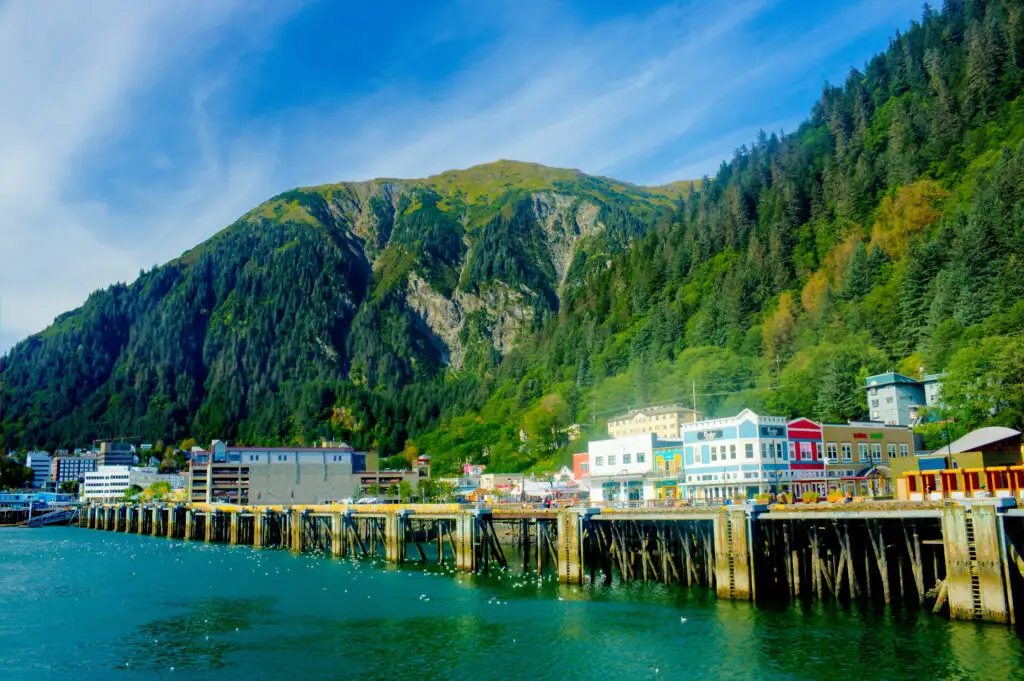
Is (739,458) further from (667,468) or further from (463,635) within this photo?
(463,635)

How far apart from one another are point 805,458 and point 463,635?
45629mm

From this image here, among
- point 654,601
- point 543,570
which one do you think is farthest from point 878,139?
point 654,601

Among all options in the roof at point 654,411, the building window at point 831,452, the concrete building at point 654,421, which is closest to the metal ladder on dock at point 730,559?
the building window at point 831,452

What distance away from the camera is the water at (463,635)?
38312 mm

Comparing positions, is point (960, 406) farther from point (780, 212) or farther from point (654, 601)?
point (780, 212)

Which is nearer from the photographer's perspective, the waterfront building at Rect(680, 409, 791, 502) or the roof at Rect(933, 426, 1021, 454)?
the roof at Rect(933, 426, 1021, 454)

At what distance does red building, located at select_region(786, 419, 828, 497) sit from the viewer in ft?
257

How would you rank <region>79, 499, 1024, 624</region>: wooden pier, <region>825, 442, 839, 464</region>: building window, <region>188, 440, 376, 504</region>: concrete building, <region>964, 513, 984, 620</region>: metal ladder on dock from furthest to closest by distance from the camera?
<region>188, 440, 376, 504</region>: concrete building, <region>825, 442, 839, 464</region>: building window, <region>79, 499, 1024, 624</region>: wooden pier, <region>964, 513, 984, 620</region>: metal ladder on dock

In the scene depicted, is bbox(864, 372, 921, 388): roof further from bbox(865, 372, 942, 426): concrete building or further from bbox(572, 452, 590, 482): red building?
bbox(572, 452, 590, 482): red building

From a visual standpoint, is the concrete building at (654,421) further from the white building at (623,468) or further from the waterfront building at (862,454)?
the waterfront building at (862,454)

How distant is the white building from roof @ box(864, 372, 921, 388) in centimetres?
4098

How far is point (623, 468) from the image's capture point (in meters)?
96.2

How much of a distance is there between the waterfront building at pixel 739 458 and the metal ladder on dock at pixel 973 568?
33974mm

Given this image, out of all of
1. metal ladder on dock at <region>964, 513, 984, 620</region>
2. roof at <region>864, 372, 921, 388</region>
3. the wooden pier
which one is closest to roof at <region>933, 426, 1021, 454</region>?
the wooden pier
